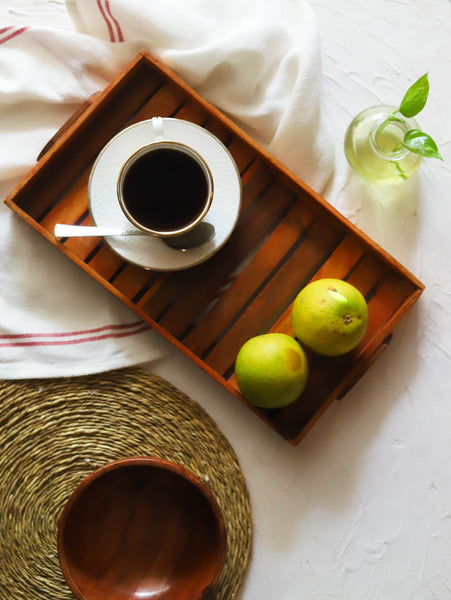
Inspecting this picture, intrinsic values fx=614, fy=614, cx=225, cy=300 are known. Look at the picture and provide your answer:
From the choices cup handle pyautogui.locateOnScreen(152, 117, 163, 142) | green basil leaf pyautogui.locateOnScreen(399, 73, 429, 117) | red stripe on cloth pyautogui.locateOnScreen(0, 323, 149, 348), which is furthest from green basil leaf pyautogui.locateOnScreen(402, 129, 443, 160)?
red stripe on cloth pyautogui.locateOnScreen(0, 323, 149, 348)

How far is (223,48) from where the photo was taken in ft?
2.42

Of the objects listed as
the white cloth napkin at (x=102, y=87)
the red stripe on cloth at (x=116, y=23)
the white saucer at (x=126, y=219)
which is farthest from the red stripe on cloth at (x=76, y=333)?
the red stripe on cloth at (x=116, y=23)

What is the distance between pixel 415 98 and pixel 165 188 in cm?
31

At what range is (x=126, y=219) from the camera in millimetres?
696

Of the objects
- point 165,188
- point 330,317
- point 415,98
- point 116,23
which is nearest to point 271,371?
point 330,317

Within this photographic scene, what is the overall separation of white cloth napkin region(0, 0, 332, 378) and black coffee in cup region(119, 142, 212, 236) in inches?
5.7

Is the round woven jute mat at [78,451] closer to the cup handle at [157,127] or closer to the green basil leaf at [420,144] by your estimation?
the cup handle at [157,127]

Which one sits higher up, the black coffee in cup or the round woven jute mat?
the black coffee in cup

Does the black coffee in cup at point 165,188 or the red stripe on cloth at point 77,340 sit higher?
the black coffee in cup at point 165,188

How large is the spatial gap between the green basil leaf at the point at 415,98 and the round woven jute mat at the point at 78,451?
43 centimetres

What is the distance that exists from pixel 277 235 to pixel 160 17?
30 centimetres

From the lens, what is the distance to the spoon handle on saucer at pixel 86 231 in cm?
67

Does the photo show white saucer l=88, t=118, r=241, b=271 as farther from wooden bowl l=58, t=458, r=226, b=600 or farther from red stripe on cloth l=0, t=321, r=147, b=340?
wooden bowl l=58, t=458, r=226, b=600

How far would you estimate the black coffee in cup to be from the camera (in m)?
0.65
